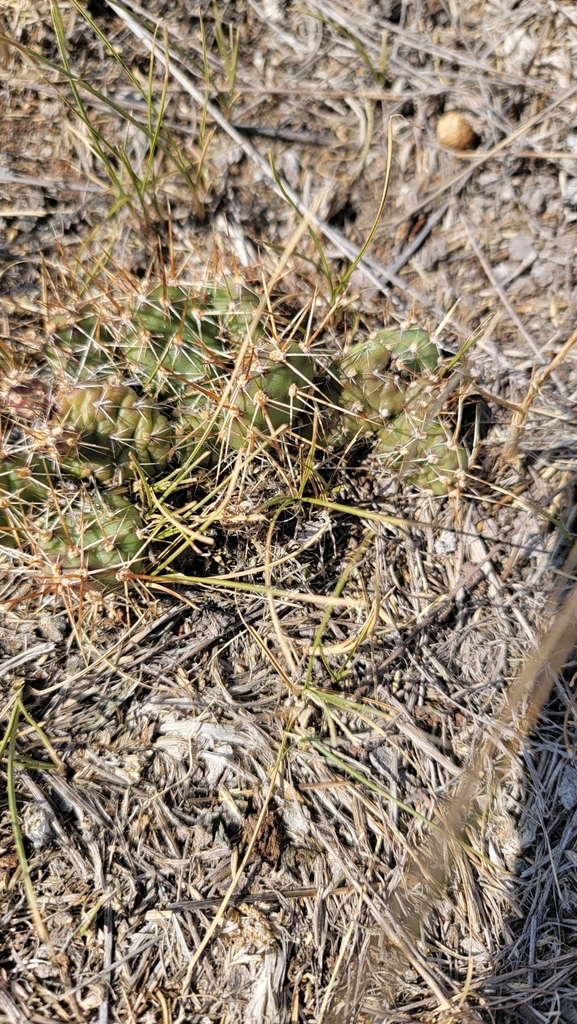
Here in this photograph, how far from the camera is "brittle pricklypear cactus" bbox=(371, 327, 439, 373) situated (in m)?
1.70

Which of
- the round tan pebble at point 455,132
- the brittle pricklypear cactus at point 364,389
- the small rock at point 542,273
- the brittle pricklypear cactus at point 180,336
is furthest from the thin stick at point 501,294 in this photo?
the brittle pricklypear cactus at point 180,336

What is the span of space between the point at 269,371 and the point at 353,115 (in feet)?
4.23

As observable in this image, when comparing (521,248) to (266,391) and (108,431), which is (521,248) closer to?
(266,391)

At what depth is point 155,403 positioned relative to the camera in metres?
1.62

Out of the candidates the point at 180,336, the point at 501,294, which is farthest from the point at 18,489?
the point at 501,294

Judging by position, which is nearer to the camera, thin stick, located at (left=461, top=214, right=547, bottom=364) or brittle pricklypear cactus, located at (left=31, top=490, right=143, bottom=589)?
brittle pricklypear cactus, located at (left=31, top=490, right=143, bottom=589)

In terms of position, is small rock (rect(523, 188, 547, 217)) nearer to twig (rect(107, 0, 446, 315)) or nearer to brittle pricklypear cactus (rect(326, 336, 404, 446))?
twig (rect(107, 0, 446, 315))

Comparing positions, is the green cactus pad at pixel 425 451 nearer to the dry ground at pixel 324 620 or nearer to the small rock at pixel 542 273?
the dry ground at pixel 324 620

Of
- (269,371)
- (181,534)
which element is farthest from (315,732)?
(269,371)

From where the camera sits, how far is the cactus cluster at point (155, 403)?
152cm

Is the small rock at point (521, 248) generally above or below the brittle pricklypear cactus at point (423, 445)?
above

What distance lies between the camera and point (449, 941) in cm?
151

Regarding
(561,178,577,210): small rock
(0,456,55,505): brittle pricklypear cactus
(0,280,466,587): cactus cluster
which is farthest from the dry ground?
(0,456,55,505): brittle pricklypear cactus

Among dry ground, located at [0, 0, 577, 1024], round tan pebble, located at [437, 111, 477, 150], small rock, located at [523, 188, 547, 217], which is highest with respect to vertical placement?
round tan pebble, located at [437, 111, 477, 150]
